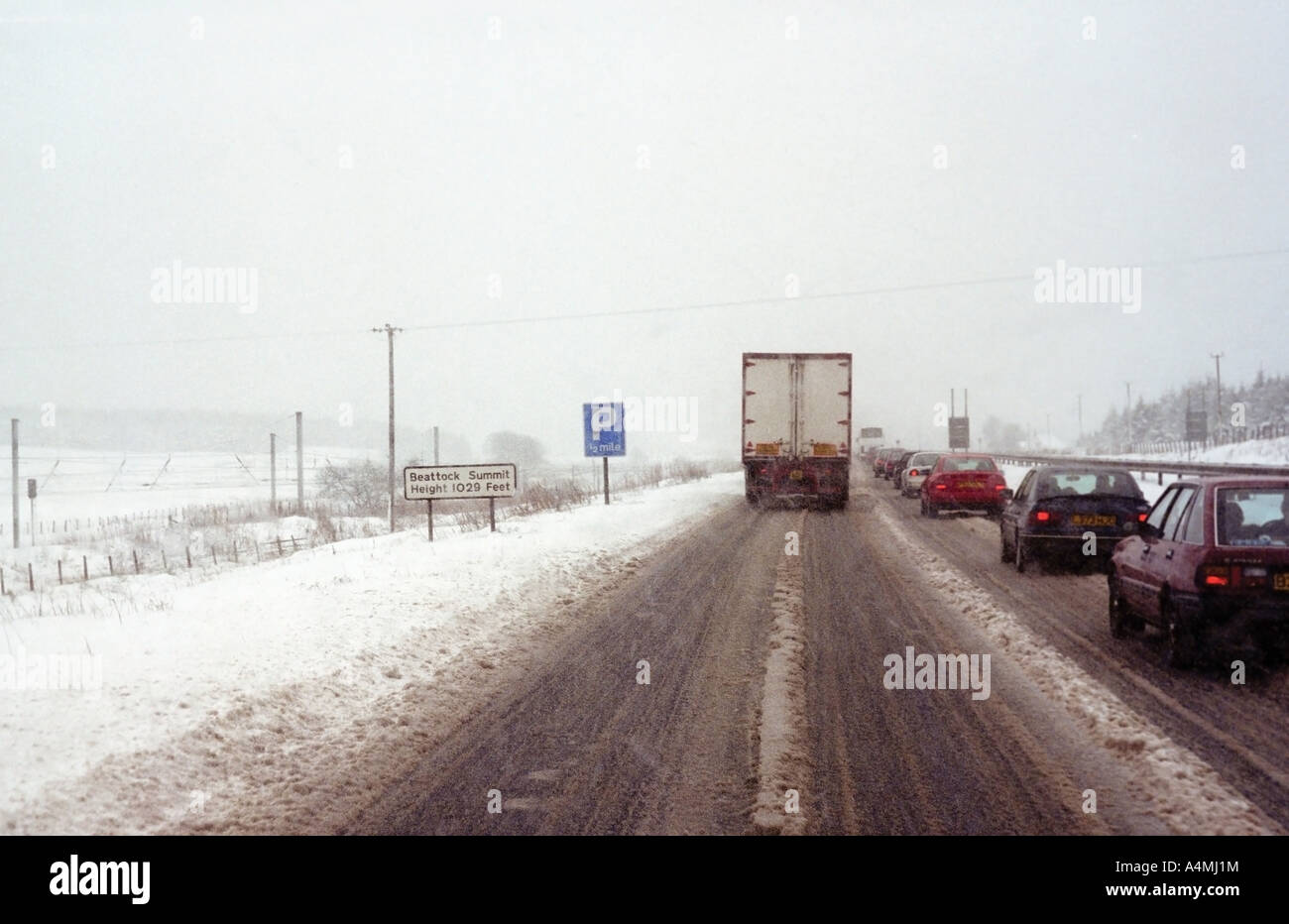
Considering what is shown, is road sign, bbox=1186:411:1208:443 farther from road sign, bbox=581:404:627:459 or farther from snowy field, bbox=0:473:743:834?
snowy field, bbox=0:473:743:834

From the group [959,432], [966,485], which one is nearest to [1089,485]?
[966,485]

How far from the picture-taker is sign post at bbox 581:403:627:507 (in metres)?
26.2

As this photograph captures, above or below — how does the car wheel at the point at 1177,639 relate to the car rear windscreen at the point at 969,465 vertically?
below

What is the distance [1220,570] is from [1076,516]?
6.54 m

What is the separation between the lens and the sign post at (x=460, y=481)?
16.9 meters

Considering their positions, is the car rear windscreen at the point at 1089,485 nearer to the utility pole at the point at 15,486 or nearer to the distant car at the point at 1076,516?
the distant car at the point at 1076,516

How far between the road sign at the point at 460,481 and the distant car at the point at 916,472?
1922 centimetres

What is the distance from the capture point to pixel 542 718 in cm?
608

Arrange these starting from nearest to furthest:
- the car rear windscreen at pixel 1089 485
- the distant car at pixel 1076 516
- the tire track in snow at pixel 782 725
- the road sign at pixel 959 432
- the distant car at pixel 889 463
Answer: the tire track in snow at pixel 782 725 < the distant car at pixel 1076 516 < the car rear windscreen at pixel 1089 485 < the distant car at pixel 889 463 < the road sign at pixel 959 432

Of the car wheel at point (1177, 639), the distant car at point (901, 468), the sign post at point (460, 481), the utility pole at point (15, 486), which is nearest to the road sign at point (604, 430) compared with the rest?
the sign post at point (460, 481)

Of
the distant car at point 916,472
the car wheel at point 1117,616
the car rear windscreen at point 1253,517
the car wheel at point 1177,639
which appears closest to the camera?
the car rear windscreen at point 1253,517

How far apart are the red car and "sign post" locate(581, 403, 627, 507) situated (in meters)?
9.06
